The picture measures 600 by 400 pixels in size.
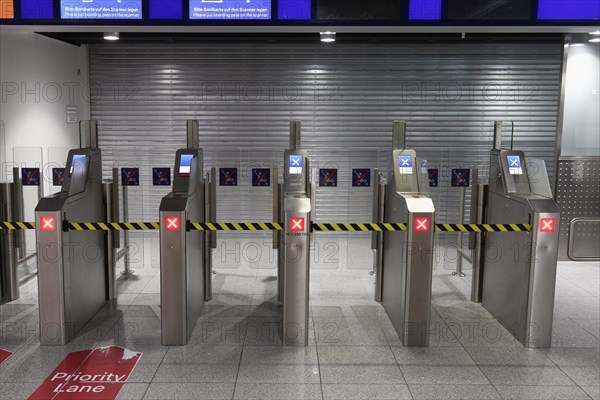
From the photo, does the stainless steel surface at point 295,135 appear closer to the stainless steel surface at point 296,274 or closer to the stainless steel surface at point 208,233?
the stainless steel surface at point 208,233

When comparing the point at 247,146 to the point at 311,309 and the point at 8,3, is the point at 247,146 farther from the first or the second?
the point at 8,3

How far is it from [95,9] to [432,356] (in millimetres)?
3456

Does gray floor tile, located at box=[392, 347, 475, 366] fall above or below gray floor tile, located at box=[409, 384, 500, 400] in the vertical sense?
above

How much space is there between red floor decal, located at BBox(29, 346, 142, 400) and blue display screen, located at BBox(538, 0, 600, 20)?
3762 millimetres

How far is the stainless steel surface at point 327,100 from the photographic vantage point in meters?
7.60

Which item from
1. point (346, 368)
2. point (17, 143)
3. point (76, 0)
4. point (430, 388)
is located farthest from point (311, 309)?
point (17, 143)

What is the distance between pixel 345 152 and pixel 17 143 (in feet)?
13.2

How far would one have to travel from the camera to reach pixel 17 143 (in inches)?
241

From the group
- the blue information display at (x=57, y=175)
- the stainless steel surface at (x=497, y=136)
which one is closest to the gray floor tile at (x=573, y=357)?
the stainless steel surface at (x=497, y=136)

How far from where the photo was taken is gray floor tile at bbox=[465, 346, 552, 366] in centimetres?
413

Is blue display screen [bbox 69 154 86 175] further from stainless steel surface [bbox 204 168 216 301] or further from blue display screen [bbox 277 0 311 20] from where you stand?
blue display screen [bbox 277 0 311 20]

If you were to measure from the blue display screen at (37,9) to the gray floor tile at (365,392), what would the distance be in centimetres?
316

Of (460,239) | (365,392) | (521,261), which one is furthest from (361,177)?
(365,392)

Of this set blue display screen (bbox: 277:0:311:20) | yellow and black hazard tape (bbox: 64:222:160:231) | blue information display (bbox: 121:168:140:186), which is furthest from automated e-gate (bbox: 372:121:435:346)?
blue information display (bbox: 121:168:140:186)
